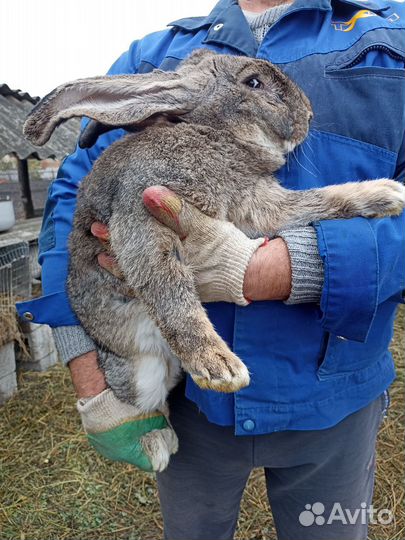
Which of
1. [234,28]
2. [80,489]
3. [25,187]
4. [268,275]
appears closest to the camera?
[268,275]

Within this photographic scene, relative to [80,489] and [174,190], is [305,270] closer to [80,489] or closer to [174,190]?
[174,190]

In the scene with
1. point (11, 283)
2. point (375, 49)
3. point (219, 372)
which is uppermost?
point (375, 49)

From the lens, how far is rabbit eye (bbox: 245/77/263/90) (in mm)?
1672

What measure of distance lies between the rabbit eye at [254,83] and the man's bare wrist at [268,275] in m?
0.59

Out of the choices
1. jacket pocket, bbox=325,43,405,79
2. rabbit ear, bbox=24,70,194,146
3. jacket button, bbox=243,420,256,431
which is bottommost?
jacket button, bbox=243,420,256,431

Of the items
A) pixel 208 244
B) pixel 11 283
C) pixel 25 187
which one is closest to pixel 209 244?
pixel 208 244

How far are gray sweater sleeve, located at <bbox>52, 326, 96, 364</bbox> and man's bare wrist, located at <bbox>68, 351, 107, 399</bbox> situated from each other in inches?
0.8

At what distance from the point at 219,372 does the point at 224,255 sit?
0.34 meters

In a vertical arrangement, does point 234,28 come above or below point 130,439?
above

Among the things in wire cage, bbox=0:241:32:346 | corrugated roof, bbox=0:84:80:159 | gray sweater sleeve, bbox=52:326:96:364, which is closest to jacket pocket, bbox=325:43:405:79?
gray sweater sleeve, bbox=52:326:96:364

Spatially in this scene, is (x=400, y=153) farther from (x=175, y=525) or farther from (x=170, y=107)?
(x=175, y=525)

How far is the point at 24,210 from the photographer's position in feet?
18.5

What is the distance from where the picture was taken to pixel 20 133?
15.6 feet

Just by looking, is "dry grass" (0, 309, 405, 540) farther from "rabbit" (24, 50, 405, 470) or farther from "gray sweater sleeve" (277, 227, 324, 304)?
"gray sweater sleeve" (277, 227, 324, 304)
